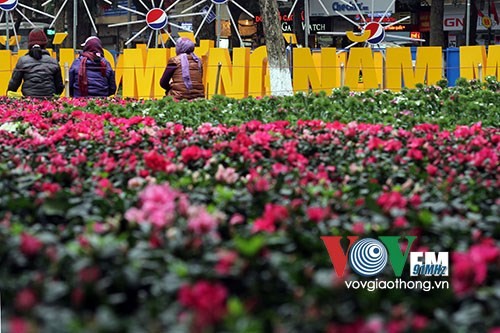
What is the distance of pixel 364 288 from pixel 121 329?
100 cm

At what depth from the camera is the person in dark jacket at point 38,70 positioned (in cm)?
1238

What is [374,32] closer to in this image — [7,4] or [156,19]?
[156,19]

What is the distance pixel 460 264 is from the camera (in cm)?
282

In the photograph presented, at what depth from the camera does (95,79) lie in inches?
505

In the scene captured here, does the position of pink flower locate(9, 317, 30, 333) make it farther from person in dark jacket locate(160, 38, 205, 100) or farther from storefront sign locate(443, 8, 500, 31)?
storefront sign locate(443, 8, 500, 31)

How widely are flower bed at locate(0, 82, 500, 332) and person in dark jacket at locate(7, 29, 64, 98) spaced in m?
6.84

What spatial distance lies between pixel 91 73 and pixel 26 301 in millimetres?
10535

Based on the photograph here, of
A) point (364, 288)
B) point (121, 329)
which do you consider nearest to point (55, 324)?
point (121, 329)

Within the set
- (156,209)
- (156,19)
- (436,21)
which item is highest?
(156,19)

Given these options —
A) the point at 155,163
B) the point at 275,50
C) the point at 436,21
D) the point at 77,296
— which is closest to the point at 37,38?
the point at 275,50

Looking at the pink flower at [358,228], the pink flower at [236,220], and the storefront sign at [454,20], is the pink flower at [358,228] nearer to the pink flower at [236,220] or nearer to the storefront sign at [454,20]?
the pink flower at [236,220]

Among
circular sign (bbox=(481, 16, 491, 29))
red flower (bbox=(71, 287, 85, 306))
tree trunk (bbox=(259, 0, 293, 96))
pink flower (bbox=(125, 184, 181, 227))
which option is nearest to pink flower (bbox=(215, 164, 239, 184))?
pink flower (bbox=(125, 184, 181, 227))

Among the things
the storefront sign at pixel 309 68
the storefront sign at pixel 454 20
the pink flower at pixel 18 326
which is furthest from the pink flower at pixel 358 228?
the storefront sign at pixel 454 20

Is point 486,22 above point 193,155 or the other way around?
above
